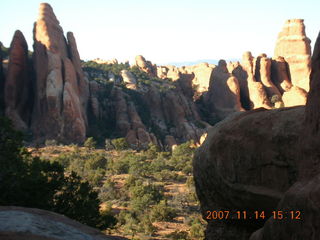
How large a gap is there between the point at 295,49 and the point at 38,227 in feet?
221

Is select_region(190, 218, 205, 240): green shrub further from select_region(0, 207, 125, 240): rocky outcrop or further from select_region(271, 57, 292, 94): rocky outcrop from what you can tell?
select_region(271, 57, 292, 94): rocky outcrop

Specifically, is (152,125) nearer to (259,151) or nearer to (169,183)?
(169,183)

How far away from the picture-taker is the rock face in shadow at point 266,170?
19.8ft

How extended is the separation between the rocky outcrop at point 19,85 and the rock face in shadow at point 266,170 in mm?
45759

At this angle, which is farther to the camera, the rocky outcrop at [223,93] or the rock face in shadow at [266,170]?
the rocky outcrop at [223,93]

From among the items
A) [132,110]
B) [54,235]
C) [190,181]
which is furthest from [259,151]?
[132,110]

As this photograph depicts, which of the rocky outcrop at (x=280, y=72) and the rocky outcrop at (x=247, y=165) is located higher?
the rocky outcrop at (x=280, y=72)

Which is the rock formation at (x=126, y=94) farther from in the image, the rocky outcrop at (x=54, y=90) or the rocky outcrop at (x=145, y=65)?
the rocky outcrop at (x=145, y=65)

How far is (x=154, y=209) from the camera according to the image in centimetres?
2384

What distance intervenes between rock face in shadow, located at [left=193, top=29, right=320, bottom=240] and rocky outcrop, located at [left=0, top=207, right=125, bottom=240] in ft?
11.8

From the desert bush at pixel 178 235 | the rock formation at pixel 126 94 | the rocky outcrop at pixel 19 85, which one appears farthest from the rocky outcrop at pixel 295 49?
the desert bush at pixel 178 235

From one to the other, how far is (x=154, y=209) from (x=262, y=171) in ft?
53.0
